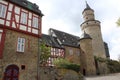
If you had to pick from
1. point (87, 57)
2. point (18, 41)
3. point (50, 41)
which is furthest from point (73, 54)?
point (18, 41)

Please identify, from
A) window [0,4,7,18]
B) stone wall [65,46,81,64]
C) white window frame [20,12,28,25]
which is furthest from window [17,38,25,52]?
stone wall [65,46,81,64]

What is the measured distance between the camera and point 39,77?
13.9 meters

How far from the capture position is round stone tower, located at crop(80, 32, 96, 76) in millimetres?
26909

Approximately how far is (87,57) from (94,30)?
10436mm

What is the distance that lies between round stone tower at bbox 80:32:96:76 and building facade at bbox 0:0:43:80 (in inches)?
618

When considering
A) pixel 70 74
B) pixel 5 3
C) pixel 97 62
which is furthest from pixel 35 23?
pixel 97 62

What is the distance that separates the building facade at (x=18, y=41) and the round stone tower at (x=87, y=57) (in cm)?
1569

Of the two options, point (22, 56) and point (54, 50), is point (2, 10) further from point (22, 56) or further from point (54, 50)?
point (54, 50)

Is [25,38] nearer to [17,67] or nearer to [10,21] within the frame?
[10,21]

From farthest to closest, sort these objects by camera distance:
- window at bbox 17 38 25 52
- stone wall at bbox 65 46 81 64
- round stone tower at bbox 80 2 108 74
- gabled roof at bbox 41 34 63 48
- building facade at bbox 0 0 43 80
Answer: round stone tower at bbox 80 2 108 74
stone wall at bbox 65 46 81 64
gabled roof at bbox 41 34 63 48
window at bbox 17 38 25 52
building facade at bbox 0 0 43 80

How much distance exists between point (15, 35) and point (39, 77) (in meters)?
5.12

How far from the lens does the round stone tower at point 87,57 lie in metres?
26.9

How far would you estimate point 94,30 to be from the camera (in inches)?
1394

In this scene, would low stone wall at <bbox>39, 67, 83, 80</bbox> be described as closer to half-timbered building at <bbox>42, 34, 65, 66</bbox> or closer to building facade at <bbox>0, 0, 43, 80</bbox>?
building facade at <bbox>0, 0, 43, 80</bbox>
